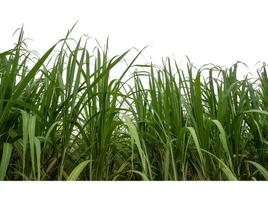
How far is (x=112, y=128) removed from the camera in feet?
3.02

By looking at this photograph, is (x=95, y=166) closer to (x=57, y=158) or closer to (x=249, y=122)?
(x=57, y=158)

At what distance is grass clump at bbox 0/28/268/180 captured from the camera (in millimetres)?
917

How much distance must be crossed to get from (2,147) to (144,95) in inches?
16.1

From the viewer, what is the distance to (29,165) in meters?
0.94

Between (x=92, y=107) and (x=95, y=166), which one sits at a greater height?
(x=92, y=107)

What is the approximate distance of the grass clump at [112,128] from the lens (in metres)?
0.92

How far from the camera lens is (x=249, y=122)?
1.10m

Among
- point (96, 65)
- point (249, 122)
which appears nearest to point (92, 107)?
point (96, 65)
